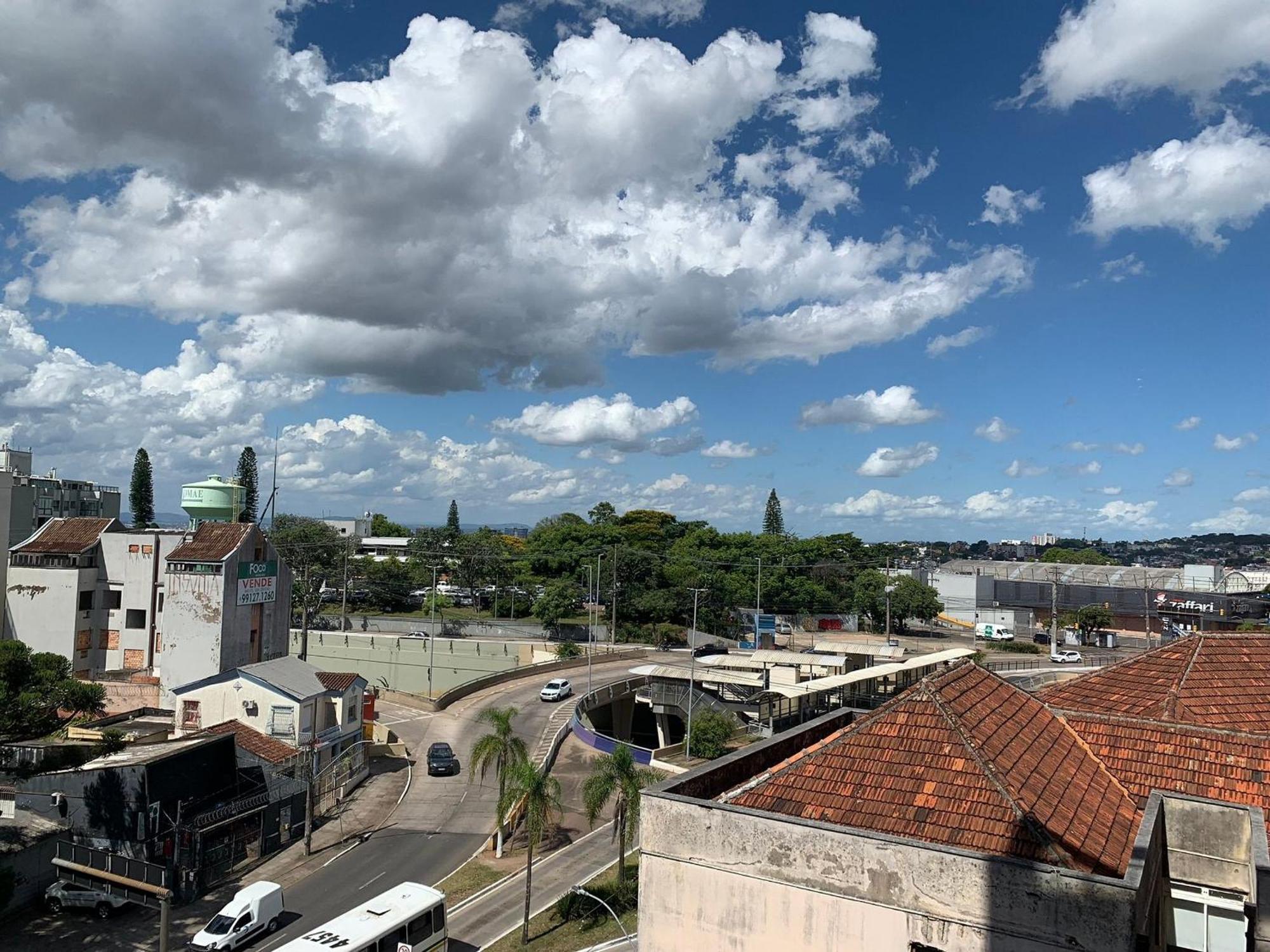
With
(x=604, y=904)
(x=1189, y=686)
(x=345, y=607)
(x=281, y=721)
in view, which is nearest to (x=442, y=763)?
(x=281, y=721)

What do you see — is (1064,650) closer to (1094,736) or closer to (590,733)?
(590,733)

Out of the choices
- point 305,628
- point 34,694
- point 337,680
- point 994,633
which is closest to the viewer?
point 34,694

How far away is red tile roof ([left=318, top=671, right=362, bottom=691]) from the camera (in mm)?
45000

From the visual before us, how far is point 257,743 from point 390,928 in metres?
19.0

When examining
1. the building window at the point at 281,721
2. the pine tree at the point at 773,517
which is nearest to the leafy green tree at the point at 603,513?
the pine tree at the point at 773,517

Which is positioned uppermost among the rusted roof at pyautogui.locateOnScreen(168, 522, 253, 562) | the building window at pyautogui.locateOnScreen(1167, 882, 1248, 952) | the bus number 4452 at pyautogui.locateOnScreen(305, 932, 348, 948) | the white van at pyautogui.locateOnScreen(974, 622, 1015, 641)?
the rusted roof at pyautogui.locateOnScreen(168, 522, 253, 562)

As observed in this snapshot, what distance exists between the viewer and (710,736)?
4303 cm

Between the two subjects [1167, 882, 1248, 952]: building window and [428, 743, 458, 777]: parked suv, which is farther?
[428, 743, 458, 777]: parked suv

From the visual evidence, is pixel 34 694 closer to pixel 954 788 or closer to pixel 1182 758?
pixel 954 788

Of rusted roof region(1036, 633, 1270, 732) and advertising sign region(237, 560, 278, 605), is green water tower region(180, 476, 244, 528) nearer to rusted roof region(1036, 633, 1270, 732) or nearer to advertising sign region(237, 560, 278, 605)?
advertising sign region(237, 560, 278, 605)

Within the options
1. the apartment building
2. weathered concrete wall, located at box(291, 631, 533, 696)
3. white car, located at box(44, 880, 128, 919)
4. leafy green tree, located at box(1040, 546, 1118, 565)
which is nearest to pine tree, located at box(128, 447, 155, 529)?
the apartment building

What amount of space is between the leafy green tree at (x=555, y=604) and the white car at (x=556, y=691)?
Answer: 2399cm

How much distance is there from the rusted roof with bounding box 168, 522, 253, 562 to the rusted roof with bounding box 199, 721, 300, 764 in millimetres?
11678

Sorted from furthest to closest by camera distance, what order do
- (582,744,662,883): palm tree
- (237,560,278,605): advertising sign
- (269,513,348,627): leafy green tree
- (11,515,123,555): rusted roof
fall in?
(269,513,348,627): leafy green tree, (11,515,123,555): rusted roof, (237,560,278,605): advertising sign, (582,744,662,883): palm tree
